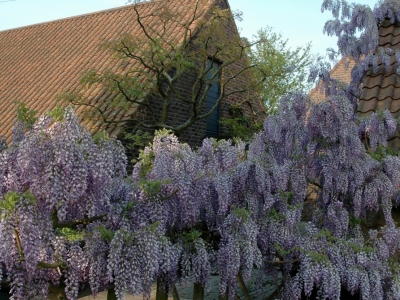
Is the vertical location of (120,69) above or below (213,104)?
above

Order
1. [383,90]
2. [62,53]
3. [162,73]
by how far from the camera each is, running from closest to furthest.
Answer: [383,90], [162,73], [62,53]

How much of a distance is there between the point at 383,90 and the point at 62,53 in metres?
10.8

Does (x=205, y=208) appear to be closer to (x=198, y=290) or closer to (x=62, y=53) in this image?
(x=198, y=290)

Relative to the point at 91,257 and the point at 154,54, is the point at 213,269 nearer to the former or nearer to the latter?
the point at 91,257

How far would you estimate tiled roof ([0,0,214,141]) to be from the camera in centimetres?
1276

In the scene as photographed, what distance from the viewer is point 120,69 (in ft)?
40.0

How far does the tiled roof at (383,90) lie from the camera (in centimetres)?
663

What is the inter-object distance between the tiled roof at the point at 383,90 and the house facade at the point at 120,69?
4488mm

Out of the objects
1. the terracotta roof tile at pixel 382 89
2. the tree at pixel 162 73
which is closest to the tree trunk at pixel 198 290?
the terracotta roof tile at pixel 382 89

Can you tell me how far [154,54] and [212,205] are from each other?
655cm

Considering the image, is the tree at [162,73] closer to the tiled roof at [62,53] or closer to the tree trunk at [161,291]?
the tiled roof at [62,53]

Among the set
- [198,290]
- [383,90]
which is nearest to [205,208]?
[198,290]

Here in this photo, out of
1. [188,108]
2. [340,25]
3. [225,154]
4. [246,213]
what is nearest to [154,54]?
[188,108]

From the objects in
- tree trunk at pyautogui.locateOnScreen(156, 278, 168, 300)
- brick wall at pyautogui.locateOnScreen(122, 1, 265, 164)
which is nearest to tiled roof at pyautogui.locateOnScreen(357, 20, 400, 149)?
tree trunk at pyautogui.locateOnScreen(156, 278, 168, 300)
